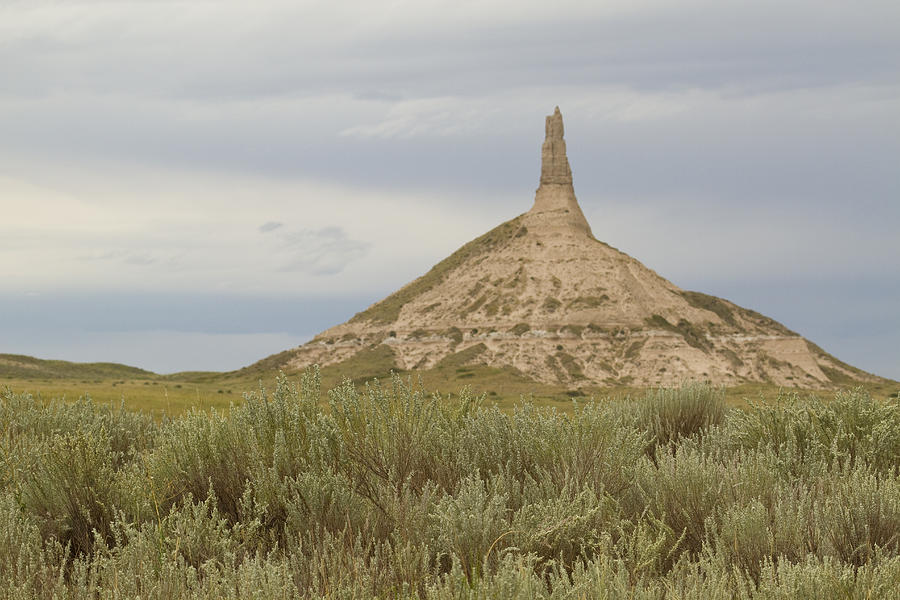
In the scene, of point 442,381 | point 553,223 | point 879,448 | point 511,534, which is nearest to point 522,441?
point 511,534

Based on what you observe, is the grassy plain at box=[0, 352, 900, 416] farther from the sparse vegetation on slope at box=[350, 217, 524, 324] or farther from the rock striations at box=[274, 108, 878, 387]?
the sparse vegetation on slope at box=[350, 217, 524, 324]

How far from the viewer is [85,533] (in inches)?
240

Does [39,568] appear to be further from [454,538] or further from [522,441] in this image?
[522,441]

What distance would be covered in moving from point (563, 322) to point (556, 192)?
2347 centimetres

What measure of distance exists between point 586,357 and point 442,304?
72.6ft

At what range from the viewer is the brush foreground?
438 centimetres

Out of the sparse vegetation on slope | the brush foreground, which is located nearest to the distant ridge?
the sparse vegetation on slope

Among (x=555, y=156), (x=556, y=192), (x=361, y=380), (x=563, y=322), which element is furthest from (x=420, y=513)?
(x=555, y=156)

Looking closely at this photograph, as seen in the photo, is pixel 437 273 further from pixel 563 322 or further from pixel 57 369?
pixel 57 369

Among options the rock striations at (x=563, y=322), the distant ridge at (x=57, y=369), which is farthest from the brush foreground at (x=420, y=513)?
the distant ridge at (x=57, y=369)

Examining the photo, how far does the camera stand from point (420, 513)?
17.4 ft

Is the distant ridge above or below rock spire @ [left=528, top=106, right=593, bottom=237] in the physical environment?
below

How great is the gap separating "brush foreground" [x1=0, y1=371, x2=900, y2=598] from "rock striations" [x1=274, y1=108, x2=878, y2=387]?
208ft

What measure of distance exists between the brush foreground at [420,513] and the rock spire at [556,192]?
84885 millimetres
